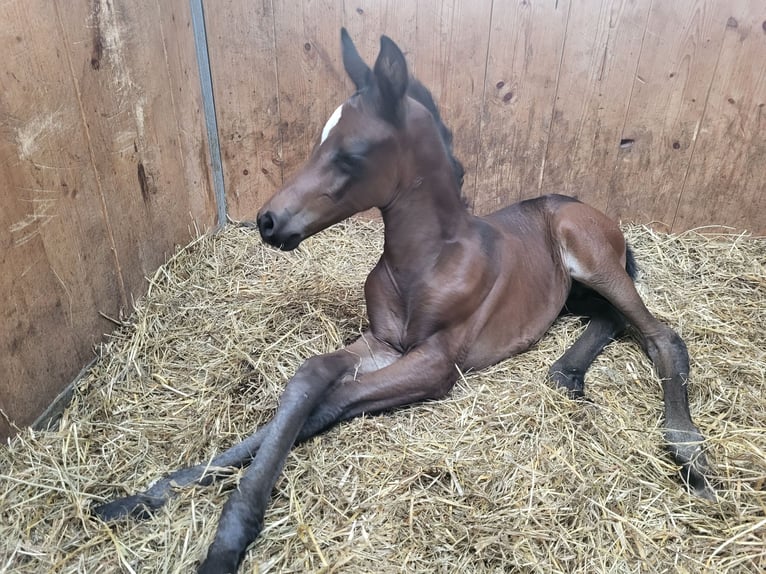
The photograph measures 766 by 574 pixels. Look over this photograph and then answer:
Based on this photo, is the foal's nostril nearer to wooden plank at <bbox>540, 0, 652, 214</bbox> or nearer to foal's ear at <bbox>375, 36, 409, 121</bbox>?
foal's ear at <bbox>375, 36, 409, 121</bbox>

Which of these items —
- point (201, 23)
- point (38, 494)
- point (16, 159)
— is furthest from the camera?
point (201, 23)

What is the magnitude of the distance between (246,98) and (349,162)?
67.4 inches

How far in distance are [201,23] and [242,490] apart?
258 cm

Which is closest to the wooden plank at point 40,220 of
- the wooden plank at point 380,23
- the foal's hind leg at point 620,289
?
the wooden plank at point 380,23

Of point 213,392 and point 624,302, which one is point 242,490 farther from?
point 624,302

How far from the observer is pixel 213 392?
88.0 inches

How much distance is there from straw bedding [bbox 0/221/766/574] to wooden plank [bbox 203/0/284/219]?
95cm

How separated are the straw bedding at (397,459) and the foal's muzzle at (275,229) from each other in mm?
648

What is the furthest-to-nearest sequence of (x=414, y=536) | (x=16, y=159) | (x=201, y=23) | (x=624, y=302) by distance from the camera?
(x=201, y=23) < (x=624, y=302) < (x=16, y=159) < (x=414, y=536)

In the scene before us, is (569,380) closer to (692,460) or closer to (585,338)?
(585,338)

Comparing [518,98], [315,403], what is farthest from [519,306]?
[518,98]

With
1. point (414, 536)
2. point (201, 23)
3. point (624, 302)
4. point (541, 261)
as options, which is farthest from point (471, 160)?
point (414, 536)

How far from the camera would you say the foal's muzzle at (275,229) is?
191 centimetres

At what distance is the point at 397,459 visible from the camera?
1.92 metres
